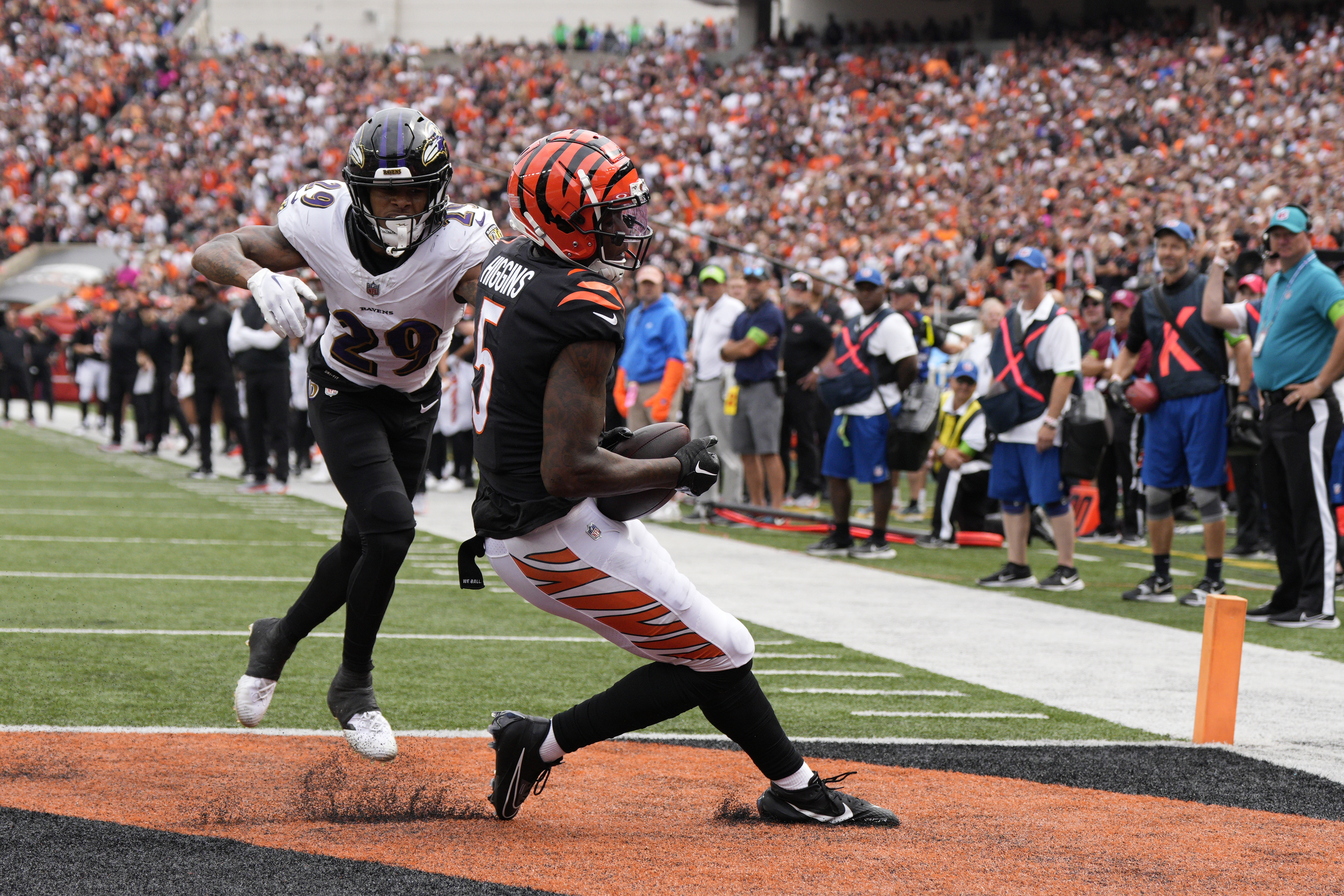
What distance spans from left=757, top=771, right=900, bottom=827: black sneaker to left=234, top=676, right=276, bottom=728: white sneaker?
175cm

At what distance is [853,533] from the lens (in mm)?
11328

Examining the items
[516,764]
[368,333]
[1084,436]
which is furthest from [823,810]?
[1084,436]

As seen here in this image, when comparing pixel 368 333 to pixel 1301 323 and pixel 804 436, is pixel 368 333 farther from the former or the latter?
pixel 804 436

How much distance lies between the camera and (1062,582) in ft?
29.3

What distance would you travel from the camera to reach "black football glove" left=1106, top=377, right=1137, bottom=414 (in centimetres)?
1073

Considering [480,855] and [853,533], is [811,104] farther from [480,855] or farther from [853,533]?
[480,855]

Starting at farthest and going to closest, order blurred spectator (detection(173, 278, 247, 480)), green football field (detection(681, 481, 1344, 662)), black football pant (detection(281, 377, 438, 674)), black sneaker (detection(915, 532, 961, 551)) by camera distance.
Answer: blurred spectator (detection(173, 278, 247, 480)), black sneaker (detection(915, 532, 961, 551)), green football field (detection(681, 481, 1344, 662)), black football pant (detection(281, 377, 438, 674))

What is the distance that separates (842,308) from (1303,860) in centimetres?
1158

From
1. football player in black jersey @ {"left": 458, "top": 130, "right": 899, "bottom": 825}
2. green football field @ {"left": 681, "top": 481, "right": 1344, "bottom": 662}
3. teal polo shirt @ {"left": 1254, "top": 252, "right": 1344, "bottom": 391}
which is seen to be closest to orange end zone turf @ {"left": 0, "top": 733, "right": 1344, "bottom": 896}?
football player in black jersey @ {"left": 458, "top": 130, "right": 899, "bottom": 825}

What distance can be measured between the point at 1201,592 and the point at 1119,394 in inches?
120

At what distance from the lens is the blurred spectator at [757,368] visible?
38.8 feet

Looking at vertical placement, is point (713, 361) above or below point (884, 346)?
below

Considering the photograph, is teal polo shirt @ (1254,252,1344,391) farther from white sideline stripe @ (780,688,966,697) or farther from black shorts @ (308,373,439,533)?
black shorts @ (308,373,439,533)

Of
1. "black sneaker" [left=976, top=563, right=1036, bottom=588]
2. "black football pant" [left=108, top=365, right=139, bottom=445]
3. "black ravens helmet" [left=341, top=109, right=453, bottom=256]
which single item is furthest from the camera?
"black football pant" [left=108, top=365, right=139, bottom=445]
